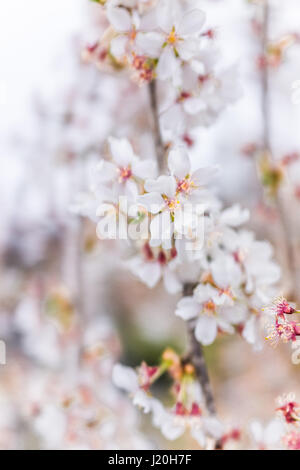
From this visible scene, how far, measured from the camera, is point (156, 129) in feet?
1.80

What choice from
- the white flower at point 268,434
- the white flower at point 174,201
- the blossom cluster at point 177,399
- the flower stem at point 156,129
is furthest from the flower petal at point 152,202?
the white flower at point 268,434

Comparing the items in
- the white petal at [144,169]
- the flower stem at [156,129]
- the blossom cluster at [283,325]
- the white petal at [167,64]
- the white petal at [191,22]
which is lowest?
the blossom cluster at [283,325]

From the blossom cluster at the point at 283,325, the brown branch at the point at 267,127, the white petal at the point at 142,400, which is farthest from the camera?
the brown branch at the point at 267,127

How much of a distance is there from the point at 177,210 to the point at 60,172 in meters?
0.87

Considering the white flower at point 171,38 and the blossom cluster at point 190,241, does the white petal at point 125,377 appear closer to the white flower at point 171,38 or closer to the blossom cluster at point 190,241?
the blossom cluster at point 190,241

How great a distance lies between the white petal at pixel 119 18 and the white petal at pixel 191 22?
6 cm

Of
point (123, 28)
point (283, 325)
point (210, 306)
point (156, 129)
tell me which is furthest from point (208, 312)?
point (123, 28)

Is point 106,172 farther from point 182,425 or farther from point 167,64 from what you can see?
point 182,425

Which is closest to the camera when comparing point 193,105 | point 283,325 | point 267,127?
point 283,325

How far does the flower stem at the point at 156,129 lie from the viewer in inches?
21.4

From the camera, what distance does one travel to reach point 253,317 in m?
0.55

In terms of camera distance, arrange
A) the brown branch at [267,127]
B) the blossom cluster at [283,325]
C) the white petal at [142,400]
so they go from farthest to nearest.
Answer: the brown branch at [267,127], the white petal at [142,400], the blossom cluster at [283,325]

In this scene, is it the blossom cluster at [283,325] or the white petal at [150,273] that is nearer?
the blossom cluster at [283,325]

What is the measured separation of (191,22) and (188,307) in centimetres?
30
